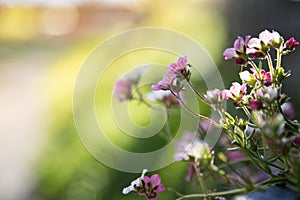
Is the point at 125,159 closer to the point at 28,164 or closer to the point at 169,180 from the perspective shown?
the point at 169,180

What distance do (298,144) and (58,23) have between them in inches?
310

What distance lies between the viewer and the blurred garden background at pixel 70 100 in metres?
2.38

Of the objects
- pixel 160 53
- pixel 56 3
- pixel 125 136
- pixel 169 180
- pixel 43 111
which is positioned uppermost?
pixel 56 3

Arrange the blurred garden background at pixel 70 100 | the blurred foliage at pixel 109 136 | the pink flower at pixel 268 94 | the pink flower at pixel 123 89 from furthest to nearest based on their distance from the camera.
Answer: the blurred garden background at pixel 70 100 → the blurred foliage at pixel 109 136 → the pink flower at pixel 123 89 → the pink flower at pixel 268 94

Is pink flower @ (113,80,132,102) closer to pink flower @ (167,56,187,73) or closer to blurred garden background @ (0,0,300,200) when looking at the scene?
pink flower @ (167,56,187,73)

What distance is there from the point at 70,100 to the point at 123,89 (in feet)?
8.14

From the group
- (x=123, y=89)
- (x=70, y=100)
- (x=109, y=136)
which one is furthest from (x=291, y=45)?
(x=70, y=100)

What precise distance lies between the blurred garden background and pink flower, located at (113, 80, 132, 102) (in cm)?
108

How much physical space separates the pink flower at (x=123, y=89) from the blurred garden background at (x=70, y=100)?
1.08 meters

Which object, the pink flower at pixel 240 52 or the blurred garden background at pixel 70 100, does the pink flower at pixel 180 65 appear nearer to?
the pink flower at pixel 240 52

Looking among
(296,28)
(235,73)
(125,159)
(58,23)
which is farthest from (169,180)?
(58,23)

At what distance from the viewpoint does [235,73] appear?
105 inches

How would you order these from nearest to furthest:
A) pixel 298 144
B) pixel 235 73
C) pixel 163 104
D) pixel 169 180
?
1. pixel 298 144
2. pixel 163 104
3. pixel 169 180
4. pixel 235 73

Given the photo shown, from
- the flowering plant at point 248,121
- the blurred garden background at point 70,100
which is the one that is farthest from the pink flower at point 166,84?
the blurred garden background at point 70,100
